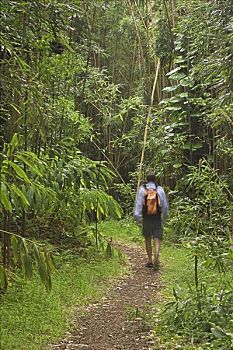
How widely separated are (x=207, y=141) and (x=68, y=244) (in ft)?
16.6

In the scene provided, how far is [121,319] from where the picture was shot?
20.6 ft

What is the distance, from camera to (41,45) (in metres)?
6.61

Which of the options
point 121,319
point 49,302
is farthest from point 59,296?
point 121,319

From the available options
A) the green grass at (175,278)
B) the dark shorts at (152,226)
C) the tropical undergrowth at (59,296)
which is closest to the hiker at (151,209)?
the dark shorts at (152,226)

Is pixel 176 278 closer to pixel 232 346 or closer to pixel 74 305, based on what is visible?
pixel 74 305

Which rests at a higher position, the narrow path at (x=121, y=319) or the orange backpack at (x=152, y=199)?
the orange backpack at (x=152, y=199)

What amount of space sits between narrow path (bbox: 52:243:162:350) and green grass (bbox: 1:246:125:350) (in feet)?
0.56

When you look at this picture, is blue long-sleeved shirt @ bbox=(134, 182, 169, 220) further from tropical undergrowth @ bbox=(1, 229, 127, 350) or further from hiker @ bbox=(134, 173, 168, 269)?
tropical undergrowth @ bbox=(1, 229, 127, 350)

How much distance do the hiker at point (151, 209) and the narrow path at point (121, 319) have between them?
700mm

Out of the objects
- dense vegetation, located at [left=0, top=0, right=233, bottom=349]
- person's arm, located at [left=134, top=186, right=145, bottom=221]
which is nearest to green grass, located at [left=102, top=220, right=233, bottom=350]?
dense vegetation, located at [left=0, top=0, right=233, bottom=349]

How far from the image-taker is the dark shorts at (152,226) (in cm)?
899

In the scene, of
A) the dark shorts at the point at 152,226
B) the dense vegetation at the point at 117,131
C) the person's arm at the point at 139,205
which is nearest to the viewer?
the dense vegetation at the point at 117,131

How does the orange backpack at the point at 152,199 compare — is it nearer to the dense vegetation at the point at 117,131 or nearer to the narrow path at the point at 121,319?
the dense vegetation at the point at 117,131

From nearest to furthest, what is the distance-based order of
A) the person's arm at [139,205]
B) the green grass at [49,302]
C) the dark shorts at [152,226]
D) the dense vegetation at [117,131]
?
the green grass at [49,302] → the dense vegetation at [117,131] → the person's arm at [139,205] → the dark shorts at [152,226]
